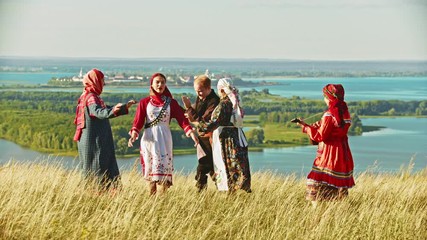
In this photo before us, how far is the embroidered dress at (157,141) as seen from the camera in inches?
346

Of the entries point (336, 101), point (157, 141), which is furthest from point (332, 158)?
point (157, 141)

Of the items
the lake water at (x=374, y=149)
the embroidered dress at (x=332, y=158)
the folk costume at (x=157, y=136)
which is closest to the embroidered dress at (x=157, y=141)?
the folk costume at (x=157, y=136)

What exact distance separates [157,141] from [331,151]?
1.86 m

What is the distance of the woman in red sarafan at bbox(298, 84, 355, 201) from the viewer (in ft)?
26.8

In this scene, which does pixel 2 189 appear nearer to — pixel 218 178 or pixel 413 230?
pixel 218 178

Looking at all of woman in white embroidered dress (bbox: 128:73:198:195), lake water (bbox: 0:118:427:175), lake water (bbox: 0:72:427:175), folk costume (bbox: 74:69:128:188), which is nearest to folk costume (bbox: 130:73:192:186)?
woman in white embroidered dress (bbox: 128:73:198:195)

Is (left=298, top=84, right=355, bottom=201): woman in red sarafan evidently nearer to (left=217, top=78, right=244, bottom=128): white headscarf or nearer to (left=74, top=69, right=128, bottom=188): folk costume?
(left=217, top=78, right=244, bottom=128): white headscarf

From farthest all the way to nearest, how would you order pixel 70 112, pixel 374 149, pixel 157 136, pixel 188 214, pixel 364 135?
pixel 70 112 → pixel 364 135 → pixel 374 149 → pixel 157 136 → pixel 188 214

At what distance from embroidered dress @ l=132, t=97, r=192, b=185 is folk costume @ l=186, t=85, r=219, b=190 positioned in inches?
17.4

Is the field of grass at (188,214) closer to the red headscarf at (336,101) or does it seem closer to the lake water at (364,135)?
the red headscarf at (336,101)

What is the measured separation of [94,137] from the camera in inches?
335

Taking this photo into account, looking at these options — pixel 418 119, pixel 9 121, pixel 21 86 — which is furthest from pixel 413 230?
pixel 21 86

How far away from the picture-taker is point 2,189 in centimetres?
846

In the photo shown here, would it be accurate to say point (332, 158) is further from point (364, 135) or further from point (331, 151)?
point (364, 135)
